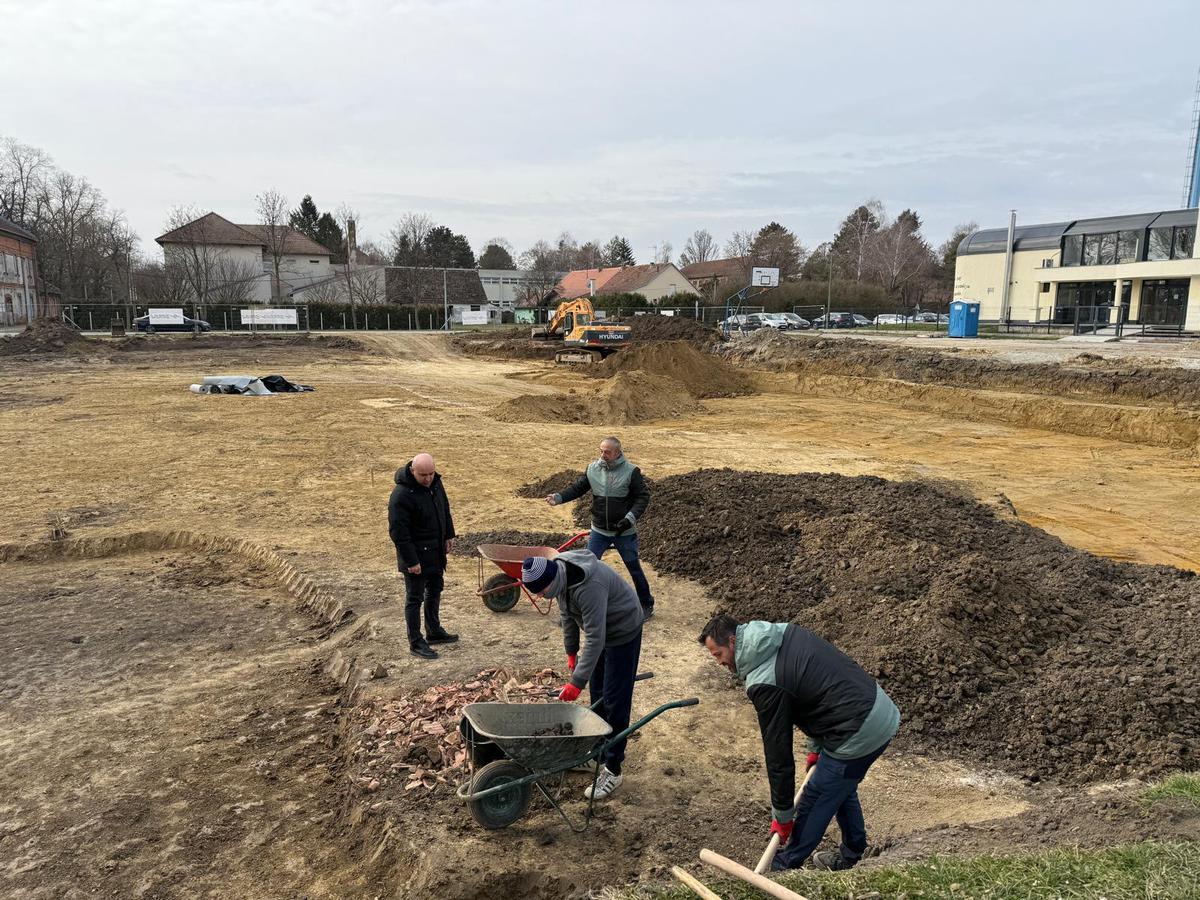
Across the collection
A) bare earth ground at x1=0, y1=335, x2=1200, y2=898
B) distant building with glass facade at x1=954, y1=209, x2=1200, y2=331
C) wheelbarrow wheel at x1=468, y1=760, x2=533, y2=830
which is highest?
distant building with glass facade at x1=954, y1=209, x2=1200, y2=331

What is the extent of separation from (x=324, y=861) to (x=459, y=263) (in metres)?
92.3

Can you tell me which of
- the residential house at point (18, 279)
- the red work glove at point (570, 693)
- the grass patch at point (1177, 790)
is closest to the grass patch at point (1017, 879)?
the grass patch at point (1177, 790)

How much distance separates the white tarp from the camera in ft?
179

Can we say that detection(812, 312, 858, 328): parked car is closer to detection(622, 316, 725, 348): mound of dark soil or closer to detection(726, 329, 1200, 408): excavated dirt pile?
detection(622, 316, 725, 348): mound of dark soil

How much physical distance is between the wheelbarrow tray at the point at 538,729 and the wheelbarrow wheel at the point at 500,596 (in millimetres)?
3243

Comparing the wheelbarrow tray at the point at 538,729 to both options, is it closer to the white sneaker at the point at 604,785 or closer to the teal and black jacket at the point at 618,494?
the white sneaker at the point at 604,785

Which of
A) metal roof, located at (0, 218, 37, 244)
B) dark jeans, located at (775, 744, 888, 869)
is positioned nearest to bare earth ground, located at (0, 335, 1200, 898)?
dark jeans, located at (775, 744, 888, 869)

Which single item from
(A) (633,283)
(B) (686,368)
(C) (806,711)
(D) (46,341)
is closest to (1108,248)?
(B) (686,368)

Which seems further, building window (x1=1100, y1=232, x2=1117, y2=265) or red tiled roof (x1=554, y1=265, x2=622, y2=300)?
red tiled roof (x1=554, y1=265, x2=622, y2=300)

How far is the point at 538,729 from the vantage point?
5.14m

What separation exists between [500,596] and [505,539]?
230 cm

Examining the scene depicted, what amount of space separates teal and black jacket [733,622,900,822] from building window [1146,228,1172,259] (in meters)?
44.8

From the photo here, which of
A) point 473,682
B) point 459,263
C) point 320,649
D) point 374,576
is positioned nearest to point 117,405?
point 374,576

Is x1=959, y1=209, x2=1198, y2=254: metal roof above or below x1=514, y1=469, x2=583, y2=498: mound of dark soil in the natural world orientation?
above
